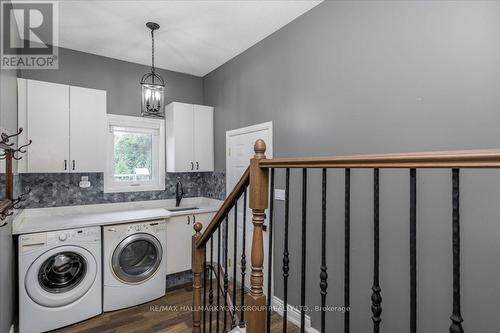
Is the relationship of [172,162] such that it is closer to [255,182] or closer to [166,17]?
[166,17]

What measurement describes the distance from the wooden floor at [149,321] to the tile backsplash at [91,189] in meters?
1.39

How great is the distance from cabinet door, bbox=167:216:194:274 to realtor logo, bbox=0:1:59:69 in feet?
7.52

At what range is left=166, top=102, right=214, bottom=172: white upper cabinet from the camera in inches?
149

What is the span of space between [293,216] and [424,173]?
1271mm

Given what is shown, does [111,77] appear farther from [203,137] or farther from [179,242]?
[179,242]

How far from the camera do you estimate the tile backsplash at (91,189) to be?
3.08 meters

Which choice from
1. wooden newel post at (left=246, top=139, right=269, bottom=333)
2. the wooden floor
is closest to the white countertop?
the wooden floor

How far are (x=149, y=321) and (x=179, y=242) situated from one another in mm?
959

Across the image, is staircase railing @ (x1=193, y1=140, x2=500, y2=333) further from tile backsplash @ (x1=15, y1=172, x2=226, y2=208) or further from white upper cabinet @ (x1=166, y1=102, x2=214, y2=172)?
tile backsplash @ (x1=15, y1=172, x2=226, y2=208)

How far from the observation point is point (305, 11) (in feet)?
8.45

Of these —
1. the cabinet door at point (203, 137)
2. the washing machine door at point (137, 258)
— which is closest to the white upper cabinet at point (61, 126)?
the washing machine door at point (137, 258)

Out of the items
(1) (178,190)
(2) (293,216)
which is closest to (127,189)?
(1) (178,190)

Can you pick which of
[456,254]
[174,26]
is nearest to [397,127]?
[456,254]

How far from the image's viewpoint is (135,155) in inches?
151
